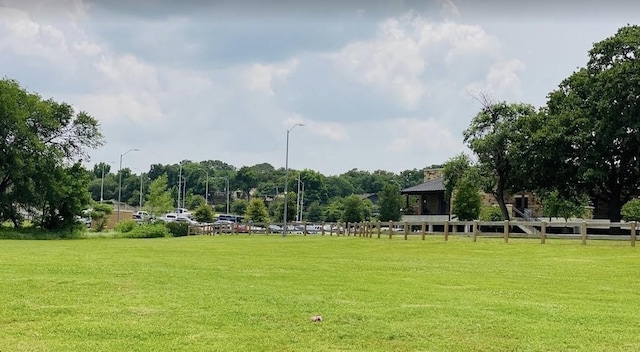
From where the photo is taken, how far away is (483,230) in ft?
146

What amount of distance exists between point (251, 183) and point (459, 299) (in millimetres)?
148318

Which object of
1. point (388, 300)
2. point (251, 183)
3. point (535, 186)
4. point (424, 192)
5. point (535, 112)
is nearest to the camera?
point (388, 300)

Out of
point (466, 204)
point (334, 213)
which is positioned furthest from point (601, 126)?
point (334, 213)

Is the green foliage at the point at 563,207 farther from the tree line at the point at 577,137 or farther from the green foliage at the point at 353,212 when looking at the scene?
the green foliage at the point at 353,212

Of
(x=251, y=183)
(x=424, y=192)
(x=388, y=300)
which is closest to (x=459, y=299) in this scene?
(x=388, y=300)

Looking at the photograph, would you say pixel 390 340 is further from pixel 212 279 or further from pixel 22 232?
pixel 22 232

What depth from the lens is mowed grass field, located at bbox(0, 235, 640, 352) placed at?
8016mm

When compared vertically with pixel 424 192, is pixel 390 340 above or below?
below

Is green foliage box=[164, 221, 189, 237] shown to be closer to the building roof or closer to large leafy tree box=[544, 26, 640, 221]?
the building roof

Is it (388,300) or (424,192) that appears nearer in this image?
(388,300)

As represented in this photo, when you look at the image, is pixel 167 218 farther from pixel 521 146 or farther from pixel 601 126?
pixel 601 126

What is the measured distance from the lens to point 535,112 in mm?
47656

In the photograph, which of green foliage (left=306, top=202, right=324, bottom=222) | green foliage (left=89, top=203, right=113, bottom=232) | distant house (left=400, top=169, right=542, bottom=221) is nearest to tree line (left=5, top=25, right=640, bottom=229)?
distant house (left=400, top=169, right=542, bottom=221)

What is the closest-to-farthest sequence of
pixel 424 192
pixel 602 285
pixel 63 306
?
pixel 63 306 → pixel 602 285 → pixel 424 192
